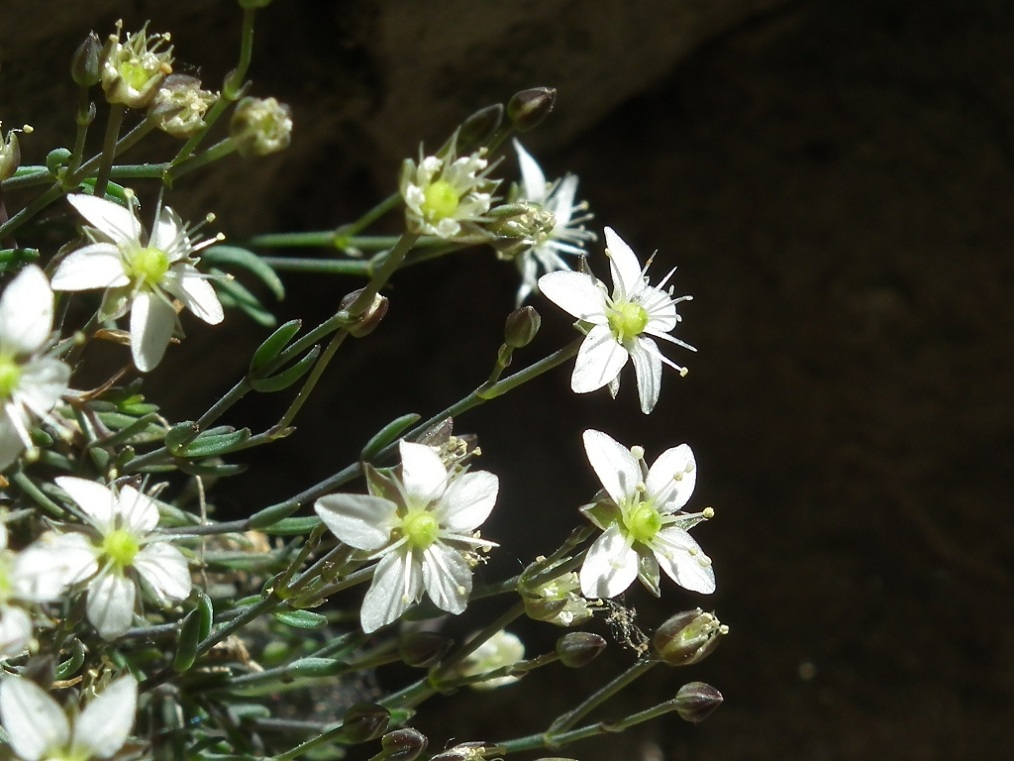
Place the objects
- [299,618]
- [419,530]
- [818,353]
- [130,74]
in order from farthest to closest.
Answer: [818,353] < [299,618] < [130,74] < [419,530]

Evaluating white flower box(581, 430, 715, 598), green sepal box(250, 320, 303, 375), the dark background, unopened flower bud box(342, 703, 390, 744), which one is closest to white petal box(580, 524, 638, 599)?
white flower box(581, 430, 715, 598)

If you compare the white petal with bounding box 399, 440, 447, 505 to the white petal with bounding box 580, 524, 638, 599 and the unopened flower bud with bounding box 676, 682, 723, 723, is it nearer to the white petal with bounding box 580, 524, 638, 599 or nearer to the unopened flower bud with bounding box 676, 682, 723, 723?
the white petal with bounding box 580, 524, 638, 599

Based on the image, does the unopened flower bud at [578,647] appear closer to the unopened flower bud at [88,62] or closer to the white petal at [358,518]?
the white petal at [358,518]

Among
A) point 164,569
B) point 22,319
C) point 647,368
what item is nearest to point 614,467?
point 647,368

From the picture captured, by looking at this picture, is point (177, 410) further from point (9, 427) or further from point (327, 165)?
point (9, 427)

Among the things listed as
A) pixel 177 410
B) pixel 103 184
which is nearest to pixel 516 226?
pixel 103 184

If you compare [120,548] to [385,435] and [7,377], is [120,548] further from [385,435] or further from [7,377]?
[385,435]
